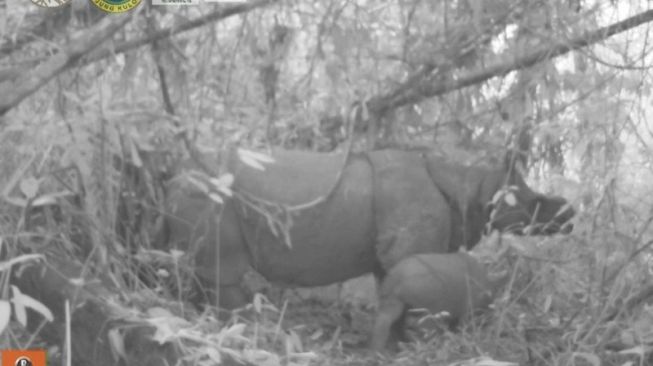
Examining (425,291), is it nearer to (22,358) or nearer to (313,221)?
(313,221)

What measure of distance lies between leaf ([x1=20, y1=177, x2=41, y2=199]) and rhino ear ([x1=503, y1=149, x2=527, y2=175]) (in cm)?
218

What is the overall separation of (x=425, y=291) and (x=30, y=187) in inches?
67.9

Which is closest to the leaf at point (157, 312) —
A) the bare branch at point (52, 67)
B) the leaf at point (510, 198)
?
the bare branch at point (52, 67)

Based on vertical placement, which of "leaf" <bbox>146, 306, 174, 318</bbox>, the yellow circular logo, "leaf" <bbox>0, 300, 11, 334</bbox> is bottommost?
"leaf" <bbox>146, 306, 174, 318</bbox>

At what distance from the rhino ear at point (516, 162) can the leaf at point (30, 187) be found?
2185 mm

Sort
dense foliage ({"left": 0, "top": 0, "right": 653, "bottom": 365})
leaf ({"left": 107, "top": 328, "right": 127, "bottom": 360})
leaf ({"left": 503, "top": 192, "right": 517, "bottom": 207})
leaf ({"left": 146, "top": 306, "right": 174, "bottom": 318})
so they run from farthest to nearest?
leaf ({"left": 503, "top": 192, "right": 517, "bottom": 207}) → dense foliage ({"left": 0, "top": 0, "right": 653, "bottom": 365}) → leaf ({"left": 146, "top": 306, "right": 174, "bottom": 318}) → leaf ({"left": 107, "top": 328, "right": 127, "bottom": 360})

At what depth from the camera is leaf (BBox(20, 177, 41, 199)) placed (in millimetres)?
3633

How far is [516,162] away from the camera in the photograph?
523 cm

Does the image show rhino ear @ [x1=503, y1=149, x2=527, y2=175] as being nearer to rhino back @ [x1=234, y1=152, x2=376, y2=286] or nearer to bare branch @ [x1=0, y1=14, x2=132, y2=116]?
rhino back @ [x1=234, y1=152, x2=376, y2=286]

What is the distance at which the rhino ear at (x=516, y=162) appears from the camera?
17.1 ft

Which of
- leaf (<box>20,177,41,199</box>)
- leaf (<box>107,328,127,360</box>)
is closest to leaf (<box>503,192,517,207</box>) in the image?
leaf (<box>107,328,127,360</box>)

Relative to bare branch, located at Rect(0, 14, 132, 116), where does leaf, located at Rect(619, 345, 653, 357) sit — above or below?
below

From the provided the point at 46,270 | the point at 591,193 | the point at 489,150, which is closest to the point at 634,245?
the point at 591,193

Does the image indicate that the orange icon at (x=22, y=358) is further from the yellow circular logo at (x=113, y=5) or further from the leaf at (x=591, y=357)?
the leaf at (x=591, y=357)
